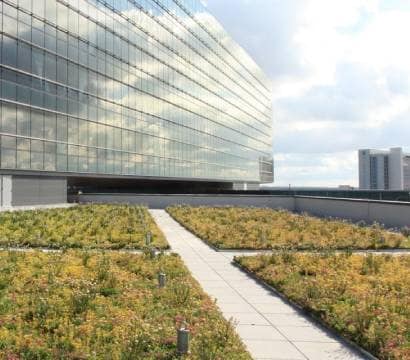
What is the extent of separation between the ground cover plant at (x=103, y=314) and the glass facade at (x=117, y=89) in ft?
94.4

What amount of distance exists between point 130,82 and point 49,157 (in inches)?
722

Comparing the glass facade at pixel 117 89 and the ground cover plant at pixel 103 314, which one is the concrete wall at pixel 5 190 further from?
the ground cover plant at pixel 103 314

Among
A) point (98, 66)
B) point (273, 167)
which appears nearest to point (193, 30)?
point (98, 66)

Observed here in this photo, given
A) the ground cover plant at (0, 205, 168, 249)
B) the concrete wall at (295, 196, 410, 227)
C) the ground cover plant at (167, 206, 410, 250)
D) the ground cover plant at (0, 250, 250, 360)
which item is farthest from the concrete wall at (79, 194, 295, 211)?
the ground cover plant at (0, 250, 250, 360)

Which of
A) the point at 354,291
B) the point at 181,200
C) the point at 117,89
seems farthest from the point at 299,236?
the point at 117,89

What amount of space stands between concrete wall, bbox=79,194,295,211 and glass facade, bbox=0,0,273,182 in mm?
3208

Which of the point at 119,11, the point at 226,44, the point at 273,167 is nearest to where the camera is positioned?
the point at 119,11

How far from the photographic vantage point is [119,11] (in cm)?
5741

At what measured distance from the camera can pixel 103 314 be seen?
31.4 feet

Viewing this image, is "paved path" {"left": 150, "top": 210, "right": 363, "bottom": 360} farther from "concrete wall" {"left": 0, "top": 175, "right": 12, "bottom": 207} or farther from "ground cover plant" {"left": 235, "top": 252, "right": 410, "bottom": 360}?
"concrete wall" {"left": 0, "top": 175, "right": 12, "bottom": 207}

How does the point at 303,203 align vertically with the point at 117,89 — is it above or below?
below

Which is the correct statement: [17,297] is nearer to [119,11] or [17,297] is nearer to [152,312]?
[152,312]

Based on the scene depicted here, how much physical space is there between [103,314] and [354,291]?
18.9 ft

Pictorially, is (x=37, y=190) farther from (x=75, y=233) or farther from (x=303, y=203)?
(x=303, y=203)
